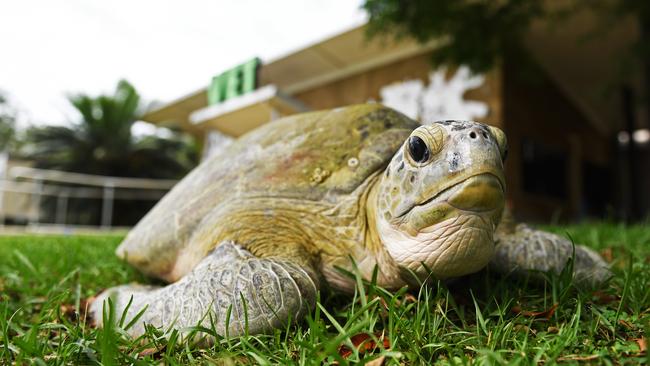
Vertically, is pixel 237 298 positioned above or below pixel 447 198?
below

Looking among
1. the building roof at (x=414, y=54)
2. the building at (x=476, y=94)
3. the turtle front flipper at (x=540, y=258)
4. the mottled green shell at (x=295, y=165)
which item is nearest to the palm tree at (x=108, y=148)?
the building at (x=476, y=94)

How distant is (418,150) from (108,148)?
1770cm

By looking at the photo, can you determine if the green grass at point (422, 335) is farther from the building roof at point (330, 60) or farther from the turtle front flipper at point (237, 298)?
the building roof at point (330, 60)

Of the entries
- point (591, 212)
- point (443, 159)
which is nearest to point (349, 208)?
point (443, 159)

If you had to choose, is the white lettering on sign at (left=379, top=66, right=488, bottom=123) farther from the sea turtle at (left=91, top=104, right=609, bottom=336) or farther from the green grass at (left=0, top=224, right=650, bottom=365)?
the green grass at (left=0, top=224, right=650, bottom=365)

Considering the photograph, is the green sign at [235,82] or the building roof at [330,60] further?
the building roof at [330,60]

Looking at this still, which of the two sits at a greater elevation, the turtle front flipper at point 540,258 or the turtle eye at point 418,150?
the turtle eye at point 418,150

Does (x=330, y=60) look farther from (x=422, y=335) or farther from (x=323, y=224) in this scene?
(x=422, y=335)

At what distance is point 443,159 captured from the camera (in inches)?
44.5

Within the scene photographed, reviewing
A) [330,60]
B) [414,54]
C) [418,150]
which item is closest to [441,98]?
[414,54]

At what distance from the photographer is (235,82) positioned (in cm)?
Result: 603

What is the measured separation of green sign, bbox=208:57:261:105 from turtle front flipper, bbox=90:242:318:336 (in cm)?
461

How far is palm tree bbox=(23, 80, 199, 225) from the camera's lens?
627 inches

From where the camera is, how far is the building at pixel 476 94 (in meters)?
6.45
